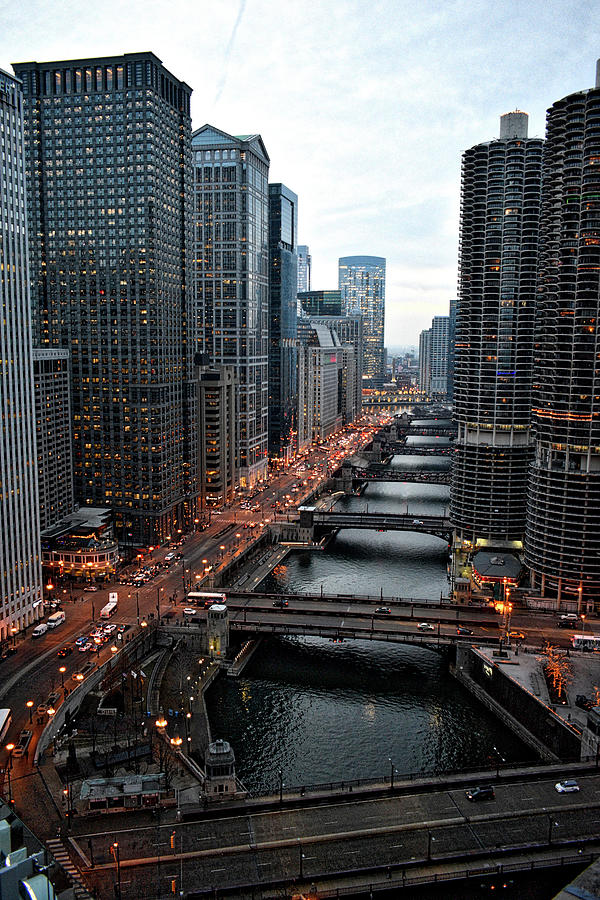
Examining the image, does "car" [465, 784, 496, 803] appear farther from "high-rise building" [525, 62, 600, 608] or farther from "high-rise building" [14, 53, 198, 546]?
"high-rise building" [14, 53, 198, 546]

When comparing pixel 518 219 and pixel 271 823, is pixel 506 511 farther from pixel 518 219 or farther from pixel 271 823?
pixel 271 823

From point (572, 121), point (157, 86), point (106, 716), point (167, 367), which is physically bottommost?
point (106, 716)

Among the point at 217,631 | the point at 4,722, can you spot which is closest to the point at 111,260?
the point at 217,631

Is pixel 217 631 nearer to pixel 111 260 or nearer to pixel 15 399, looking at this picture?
pixel 15 399

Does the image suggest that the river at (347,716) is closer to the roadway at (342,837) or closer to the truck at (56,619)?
the roadway at (342,837)

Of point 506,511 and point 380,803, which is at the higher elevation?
point 506,511

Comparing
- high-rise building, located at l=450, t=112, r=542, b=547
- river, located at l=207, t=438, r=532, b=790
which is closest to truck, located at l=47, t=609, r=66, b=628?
river, located at l=207, t=438, r=532, b=790

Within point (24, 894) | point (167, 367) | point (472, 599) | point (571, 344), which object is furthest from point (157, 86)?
point (24, 894)
